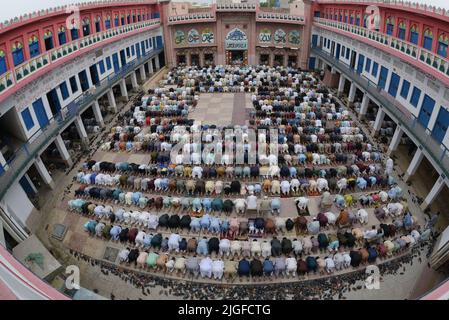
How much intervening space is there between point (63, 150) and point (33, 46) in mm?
7364

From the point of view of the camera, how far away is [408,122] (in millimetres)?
19922

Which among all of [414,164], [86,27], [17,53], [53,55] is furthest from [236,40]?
[414,164]

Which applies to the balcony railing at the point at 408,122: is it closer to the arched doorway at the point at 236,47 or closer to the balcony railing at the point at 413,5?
the balcony railing at the point at 413,5

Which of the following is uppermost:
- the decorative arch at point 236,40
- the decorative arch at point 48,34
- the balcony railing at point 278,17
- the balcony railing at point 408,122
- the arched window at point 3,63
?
the decorative arch at point 48,34

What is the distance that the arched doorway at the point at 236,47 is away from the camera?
1778 inches

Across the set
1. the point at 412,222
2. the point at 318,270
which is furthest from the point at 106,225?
the point at 412,222

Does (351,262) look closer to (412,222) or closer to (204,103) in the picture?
(412,222)

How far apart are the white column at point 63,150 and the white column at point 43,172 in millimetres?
2132

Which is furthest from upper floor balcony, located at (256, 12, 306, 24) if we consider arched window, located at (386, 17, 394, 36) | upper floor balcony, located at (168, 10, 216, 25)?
arched window, located at (386, 17, 394, 36)

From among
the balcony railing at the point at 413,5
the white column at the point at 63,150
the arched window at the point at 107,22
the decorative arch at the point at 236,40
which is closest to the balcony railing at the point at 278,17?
the decorative arch at the point at 236,40

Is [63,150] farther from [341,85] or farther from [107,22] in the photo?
[341,85]

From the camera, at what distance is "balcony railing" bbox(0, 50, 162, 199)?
15.9 m

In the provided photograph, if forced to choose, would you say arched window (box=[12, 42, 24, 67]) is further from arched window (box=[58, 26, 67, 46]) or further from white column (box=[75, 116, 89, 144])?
white column (box=[75, 116, 89, 144])
